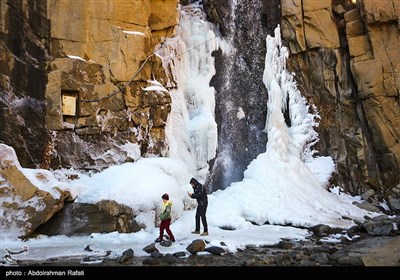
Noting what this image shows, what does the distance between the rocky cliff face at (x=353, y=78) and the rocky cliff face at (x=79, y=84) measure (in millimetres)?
7887

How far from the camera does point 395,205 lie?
1548 centimetres

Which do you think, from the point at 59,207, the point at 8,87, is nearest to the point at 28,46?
the point at 8,87

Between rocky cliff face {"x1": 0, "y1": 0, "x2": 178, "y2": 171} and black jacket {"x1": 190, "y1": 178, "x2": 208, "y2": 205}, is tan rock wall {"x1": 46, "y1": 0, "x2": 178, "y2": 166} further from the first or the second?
black jacket {"x1": 190, "y1": 178, "x2": 208, "y2": 205}

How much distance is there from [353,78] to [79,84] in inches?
479

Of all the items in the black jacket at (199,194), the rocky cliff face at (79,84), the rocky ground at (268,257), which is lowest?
the rocky ground at (268,257)

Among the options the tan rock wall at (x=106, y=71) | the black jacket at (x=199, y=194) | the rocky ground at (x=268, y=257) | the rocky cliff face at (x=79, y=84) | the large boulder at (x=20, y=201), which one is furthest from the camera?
the tan rock wall at (x=106, y=71)

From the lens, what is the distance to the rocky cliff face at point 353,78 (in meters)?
16.2

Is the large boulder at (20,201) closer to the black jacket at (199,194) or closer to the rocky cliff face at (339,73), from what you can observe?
the black jacket at (199,194)

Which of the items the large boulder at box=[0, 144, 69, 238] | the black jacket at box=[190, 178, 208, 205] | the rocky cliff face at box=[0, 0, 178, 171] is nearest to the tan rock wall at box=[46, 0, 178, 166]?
the rocky cliff face at box=[0, 0, 178, 171]

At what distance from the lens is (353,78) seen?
1719 centimetres

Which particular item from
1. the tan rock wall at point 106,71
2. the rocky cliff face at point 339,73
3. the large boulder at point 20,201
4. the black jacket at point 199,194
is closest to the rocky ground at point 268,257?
the black jacket at point 199,194

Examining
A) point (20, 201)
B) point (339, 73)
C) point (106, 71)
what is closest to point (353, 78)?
point (339, 73)

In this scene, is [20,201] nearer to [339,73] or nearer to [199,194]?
[199,194]

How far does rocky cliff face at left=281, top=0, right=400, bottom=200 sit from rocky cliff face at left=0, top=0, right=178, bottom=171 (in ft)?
25.9
